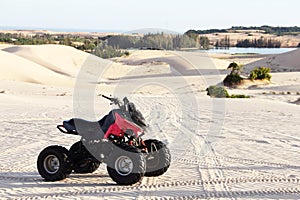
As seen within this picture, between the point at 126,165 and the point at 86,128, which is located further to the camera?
the point at 86,128


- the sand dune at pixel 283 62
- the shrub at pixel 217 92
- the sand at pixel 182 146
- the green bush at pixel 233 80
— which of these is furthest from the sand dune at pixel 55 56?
the sand at pixel 182 146

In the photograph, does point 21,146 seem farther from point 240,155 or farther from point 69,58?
point 69,58

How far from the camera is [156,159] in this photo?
28.3ft

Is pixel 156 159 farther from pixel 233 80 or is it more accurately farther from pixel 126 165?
pixel 233 80

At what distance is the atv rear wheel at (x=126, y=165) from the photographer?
7.97m

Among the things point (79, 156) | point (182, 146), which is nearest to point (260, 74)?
point (182, 146)

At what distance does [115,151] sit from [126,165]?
29cm

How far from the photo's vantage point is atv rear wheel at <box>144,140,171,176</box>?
28.1 ft

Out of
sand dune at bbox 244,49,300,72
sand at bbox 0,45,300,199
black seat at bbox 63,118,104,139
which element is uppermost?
black seat at bbox 63,118,104,139

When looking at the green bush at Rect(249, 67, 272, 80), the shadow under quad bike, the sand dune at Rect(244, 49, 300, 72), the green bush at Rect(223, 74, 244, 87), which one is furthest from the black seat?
the sand dune at Rect(244, 49, 300, 72)

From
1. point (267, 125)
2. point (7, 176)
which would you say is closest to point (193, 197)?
point (7, 176)

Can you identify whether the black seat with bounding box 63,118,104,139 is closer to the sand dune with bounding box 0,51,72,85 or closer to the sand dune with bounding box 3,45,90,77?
the sand dune with bounding box 0,51,72,85

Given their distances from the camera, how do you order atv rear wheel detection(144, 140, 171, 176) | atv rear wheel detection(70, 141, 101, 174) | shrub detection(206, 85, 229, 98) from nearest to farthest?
atv rear wheel detection(70, 141, 101, 174)
atv rear wheel detection(144, 140, 171, 176)
shrub detection(206, 85, 229, 98)

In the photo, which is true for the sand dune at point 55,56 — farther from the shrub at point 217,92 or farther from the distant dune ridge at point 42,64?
the shrub at point 217,92
